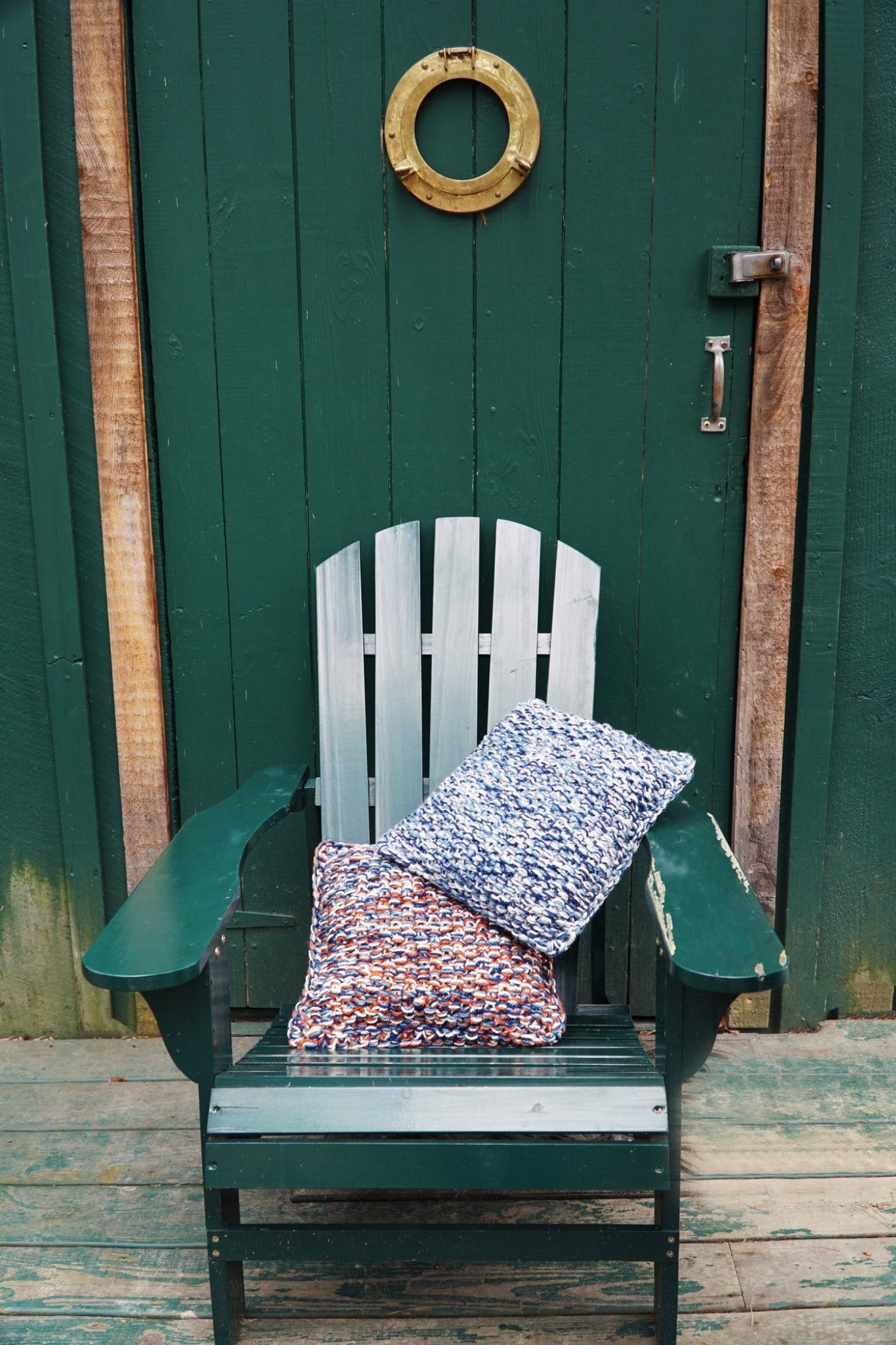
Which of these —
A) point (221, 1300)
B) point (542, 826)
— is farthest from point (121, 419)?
point (221, 1300)

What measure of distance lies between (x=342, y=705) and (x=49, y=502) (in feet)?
2.25

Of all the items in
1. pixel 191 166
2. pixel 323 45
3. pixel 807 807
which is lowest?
pixel 807 807

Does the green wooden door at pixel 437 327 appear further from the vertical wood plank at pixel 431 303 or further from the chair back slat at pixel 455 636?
the chair back slat at pixel 455 636

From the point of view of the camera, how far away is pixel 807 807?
2123 mm

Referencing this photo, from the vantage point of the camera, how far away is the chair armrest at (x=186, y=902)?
1278mm

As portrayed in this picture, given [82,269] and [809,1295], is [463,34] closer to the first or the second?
[82,269]

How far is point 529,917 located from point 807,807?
0.81 meters

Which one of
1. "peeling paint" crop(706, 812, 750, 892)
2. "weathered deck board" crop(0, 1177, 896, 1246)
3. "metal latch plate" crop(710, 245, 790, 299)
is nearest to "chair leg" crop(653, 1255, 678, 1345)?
"weathered deck board" crop(0, 1177, 896, 1246)

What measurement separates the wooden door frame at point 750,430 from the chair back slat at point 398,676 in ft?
1.53

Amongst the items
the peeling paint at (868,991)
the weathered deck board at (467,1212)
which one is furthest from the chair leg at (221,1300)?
the peeling paint at (868,991)

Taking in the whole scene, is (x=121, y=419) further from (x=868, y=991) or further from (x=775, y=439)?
(x=868, y=991)

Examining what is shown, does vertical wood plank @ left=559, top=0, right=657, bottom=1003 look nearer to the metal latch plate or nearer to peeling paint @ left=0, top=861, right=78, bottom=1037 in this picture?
the metal latch plate

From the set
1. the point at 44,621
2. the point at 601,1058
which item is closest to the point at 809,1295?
the point at 601,1058

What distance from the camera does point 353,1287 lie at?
62.1 inches
